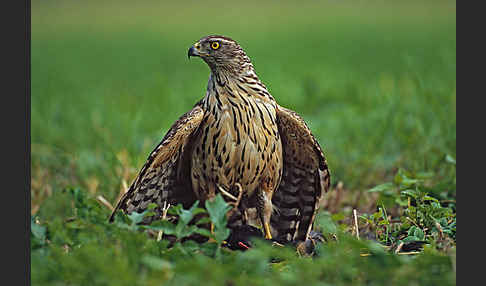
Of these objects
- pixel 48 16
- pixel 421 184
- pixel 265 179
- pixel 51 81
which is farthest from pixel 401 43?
pixel 48 16

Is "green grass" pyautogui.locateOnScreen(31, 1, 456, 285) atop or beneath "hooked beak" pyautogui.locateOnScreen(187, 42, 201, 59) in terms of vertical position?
beneath

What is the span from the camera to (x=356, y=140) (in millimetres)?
7262

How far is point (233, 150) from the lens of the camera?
4395 mm

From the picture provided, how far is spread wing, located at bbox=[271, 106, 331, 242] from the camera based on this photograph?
4.56 metres

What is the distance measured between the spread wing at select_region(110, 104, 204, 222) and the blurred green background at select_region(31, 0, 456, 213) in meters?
1.03

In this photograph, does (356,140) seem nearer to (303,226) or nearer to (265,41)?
(303,226)

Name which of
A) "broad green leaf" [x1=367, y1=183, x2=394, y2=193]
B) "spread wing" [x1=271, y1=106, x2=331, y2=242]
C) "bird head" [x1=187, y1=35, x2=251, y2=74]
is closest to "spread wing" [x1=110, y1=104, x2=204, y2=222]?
"bird head" [x1=187, y1=35, x2=251, y2=74]

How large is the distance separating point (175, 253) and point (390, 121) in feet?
14.4

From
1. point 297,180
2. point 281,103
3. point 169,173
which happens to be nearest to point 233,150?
point 169,173

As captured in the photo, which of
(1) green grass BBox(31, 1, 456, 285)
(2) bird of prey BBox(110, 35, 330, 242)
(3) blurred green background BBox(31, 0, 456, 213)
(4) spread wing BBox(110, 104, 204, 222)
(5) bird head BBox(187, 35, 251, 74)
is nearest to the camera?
(1) green grass BBox(31, 1, 456, 285)

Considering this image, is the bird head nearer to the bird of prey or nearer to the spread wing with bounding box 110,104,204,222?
the bird of prey

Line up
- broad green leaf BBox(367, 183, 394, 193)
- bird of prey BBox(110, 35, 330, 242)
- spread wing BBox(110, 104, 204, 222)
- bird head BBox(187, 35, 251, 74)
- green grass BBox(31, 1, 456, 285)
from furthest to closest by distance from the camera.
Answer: broad green leaf BBox(367, 183, 394, 193) < bird head BBox(187, 35, 251, 74) < bird of prey BBox(110, 35, 330, 242) < spread wing BBox(110, 104, 204, 222) < green grass BBox(31, 1, 456, 285)

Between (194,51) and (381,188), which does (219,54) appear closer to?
(194,51)

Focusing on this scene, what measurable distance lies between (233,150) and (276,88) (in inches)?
→ 231
